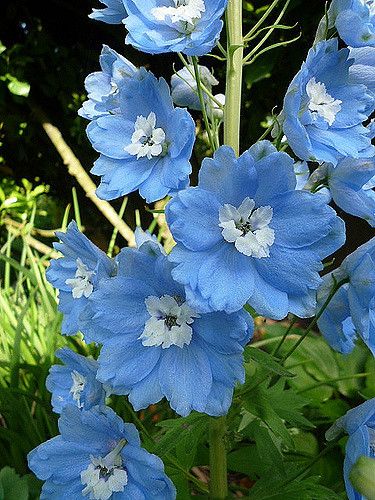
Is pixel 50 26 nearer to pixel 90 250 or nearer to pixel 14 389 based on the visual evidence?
pixel 14 389

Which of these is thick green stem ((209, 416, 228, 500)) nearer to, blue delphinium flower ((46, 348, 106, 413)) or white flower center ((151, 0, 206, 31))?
blue delphinium flower ((46, 348, 106, 413))

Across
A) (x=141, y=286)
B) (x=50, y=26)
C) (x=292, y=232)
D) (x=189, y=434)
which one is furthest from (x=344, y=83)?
(x=50, y=26)

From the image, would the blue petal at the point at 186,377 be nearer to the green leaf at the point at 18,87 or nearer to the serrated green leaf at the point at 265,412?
the serrated green leaf at the point at 265,412

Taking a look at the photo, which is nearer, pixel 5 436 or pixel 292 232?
pixel 292 232

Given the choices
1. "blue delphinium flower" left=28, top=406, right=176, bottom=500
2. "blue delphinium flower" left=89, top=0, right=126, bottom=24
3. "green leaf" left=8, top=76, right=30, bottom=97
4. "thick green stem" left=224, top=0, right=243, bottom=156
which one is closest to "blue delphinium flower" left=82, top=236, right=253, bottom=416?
"blue delphinium flower" left=28, top=406, right=176, bottom=500

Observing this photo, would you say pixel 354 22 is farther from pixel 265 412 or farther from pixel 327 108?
pixel 265 412

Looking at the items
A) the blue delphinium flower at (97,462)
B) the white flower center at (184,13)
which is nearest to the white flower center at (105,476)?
the blue delphinium flower at (97,462)
